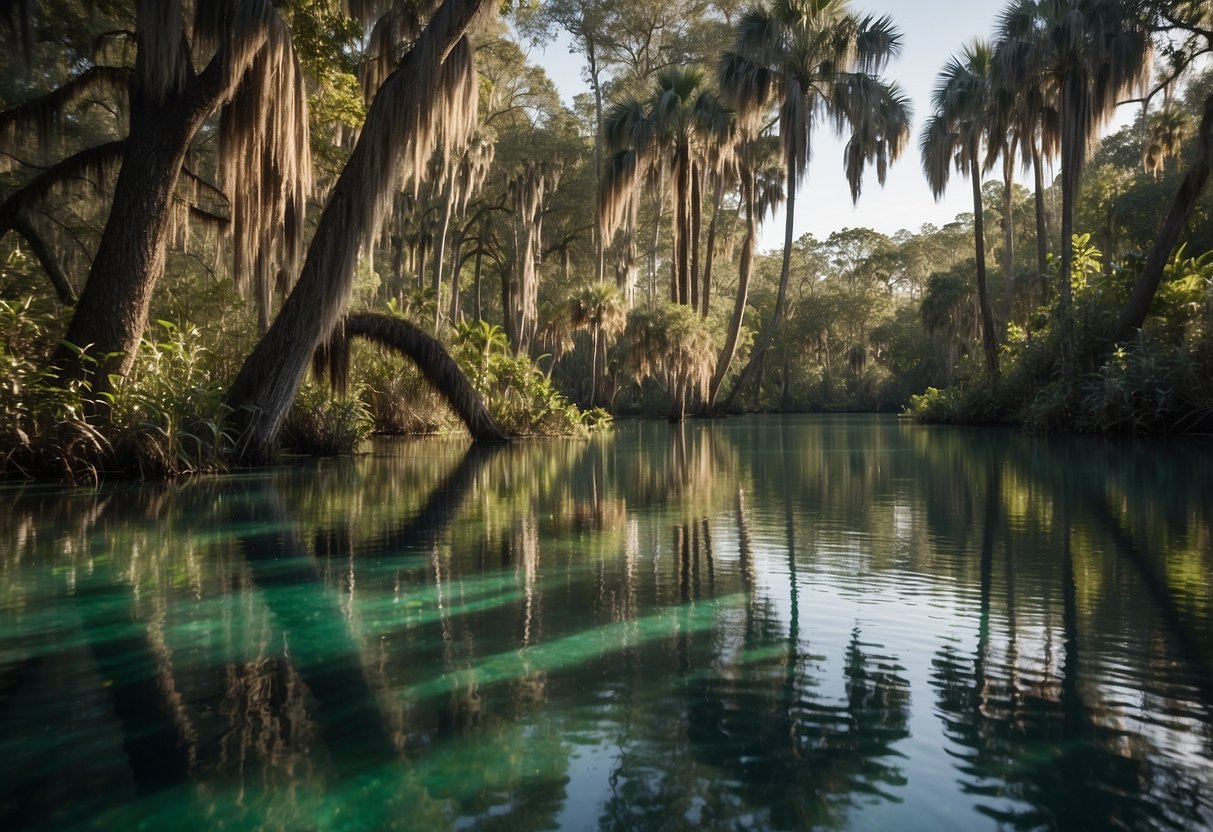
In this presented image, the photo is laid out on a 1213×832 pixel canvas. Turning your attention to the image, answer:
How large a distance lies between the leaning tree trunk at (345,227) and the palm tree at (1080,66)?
52.8ft

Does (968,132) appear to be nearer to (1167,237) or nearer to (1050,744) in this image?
(1167,237)

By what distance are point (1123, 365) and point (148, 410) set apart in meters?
18.5

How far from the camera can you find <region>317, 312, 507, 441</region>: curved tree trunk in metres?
14.5

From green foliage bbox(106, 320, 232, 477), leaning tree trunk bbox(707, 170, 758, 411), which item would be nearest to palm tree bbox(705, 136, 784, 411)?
leaning tree trunk bbox(707, 170, 758, 411)

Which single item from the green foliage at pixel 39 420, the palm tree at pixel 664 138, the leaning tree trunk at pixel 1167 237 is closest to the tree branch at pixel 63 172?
the green foliage at pixel 39 420

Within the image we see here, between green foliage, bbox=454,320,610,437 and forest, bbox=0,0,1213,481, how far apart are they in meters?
0.11

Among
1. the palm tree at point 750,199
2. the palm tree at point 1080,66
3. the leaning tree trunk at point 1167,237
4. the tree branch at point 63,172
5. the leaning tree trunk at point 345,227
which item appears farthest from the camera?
the palm tree at point 750,199

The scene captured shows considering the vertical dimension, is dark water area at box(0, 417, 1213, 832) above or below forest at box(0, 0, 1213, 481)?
below

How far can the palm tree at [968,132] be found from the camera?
28172mm

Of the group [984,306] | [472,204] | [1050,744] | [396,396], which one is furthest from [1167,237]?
[472,204]

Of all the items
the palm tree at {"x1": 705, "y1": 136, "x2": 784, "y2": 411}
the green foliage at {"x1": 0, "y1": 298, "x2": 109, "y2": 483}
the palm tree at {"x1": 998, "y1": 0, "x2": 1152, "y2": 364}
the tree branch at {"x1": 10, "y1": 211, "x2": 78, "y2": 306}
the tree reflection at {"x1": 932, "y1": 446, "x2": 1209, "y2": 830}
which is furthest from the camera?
the palm tree at {"x1": 705, "y1": 136, "x2": 784, "y2": 411}

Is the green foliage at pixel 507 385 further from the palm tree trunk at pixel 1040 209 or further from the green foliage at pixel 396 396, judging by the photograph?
the palm tree trunk at pixel 1040 209

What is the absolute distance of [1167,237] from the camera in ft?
61.8

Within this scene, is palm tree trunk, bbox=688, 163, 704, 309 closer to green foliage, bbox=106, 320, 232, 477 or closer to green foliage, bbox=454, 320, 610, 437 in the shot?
green foliage, bbox=454, 320, 610, 437
